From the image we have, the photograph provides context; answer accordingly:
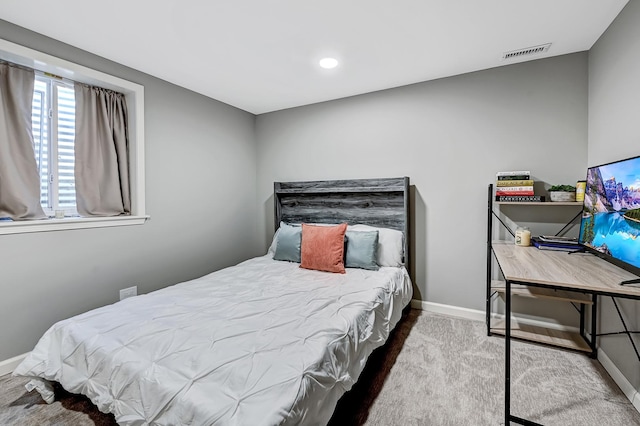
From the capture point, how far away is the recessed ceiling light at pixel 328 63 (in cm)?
247

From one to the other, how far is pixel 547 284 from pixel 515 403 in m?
0.90

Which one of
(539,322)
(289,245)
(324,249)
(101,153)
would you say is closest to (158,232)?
(101,153)

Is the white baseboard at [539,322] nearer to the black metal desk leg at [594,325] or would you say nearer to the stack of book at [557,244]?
the black metal desk leg at [594,325]

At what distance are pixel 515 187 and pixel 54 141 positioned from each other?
3850 mm

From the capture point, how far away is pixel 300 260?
2.96 meters

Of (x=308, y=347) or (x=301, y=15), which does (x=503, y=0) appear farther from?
(x=308, y=347)

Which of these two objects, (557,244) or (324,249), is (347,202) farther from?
(557,244)

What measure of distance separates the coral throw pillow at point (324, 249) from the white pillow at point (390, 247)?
291 millimetres

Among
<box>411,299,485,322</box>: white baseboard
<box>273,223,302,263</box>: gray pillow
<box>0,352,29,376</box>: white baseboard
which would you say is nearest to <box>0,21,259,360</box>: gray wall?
<box>0,352,29,376</box>: white baseboard

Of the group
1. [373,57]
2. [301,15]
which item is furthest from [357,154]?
[301,15]

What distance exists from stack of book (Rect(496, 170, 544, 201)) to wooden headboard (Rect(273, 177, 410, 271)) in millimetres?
825

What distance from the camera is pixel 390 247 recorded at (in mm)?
2867

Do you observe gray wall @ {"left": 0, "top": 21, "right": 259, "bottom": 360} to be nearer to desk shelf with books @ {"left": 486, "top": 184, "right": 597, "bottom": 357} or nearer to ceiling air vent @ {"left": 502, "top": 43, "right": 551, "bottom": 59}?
desk shelf with books @ {"left": 486, "top": 184, "right": 597, "bottom": 357}

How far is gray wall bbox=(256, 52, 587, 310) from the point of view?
245 centimetres
